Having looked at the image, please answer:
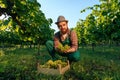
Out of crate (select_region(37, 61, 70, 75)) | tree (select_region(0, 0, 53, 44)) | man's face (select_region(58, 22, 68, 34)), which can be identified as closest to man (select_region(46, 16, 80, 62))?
man's face (select_region(58, 22, 68, 34))

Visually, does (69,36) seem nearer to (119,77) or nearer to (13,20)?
(119,77)

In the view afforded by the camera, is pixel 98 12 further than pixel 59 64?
Yes

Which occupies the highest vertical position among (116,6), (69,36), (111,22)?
(116,6)

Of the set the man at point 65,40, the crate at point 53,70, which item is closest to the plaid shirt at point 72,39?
the man at point 65,40

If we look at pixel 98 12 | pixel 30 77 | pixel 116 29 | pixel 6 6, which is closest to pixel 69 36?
pixel 30 77

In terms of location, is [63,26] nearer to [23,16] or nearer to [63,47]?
[63,47]

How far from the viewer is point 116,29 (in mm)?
21156

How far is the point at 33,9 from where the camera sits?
501 cm

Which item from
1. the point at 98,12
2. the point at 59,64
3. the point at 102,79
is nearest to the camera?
the point at 102,79

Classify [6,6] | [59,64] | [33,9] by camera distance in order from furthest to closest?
[59,64], [33,9], [6,6]

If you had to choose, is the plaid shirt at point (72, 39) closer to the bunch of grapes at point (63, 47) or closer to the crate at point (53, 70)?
the bunch of grapes at point (63, 47)

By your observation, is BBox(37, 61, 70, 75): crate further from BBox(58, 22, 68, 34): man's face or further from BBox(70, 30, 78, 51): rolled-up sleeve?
BBox(58, 22, 68, 34): man's face

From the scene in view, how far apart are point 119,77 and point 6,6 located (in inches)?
165

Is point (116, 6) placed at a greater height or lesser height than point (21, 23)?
greater
